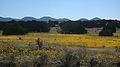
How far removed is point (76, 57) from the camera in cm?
2888

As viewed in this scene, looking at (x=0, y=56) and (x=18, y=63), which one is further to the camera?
(x=0, y=56)

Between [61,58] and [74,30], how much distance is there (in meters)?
88.8

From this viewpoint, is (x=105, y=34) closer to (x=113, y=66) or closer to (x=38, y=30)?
(x=38, y=30)

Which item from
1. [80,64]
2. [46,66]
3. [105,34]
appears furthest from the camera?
[105,34]

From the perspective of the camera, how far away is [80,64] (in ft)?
95.5

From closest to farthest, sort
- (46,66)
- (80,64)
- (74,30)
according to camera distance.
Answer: (46,66) < (80,64) < (74,30)

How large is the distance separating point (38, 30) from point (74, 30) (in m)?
13.6

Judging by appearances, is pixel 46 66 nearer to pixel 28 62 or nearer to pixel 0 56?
pixel 28 62

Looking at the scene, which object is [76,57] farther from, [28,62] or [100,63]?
[28,62]

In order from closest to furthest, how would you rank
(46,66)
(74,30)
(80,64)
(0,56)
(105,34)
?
(46,66)
(80,64)
(0,56)
(105,34)
(74,30)

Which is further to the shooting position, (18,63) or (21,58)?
(21,58)

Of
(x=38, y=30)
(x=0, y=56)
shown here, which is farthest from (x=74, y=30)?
(x=0, y=56)

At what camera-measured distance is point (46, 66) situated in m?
27.4

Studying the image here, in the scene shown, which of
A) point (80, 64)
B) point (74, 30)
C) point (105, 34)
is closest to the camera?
point (80, 64)
